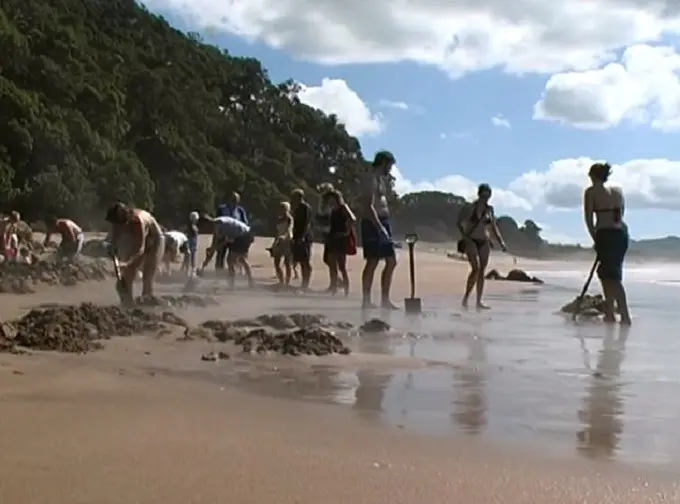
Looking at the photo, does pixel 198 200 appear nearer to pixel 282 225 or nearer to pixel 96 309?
pixel 282 225

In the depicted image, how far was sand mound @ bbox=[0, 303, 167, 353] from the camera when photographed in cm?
568

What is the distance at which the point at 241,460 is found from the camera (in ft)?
10.6

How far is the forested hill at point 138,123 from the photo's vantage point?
32.7 meters

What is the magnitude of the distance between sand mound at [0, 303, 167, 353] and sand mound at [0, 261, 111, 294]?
12.1 feet

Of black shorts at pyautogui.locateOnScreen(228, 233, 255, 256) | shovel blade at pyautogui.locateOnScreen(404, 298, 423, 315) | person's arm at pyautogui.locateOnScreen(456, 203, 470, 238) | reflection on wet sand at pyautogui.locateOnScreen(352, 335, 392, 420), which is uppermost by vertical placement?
person's arm at pyautogui.locateOnScreen(456, 203, 470, 238)

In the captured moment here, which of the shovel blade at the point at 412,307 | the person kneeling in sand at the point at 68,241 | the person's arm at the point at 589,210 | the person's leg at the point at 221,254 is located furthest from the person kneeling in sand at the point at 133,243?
the person kneeling in sand at the point at 68,241

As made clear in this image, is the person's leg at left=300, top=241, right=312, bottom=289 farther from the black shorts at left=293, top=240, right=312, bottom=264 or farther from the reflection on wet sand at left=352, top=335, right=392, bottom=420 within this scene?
the reflection on wet sand at left=352, top=335, right=392, bottom=420

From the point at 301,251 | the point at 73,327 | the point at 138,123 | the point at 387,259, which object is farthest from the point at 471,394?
the point at 138,123

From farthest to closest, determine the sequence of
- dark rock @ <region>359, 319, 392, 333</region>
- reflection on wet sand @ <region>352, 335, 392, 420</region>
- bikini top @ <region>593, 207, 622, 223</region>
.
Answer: bikini top @ <region>593, 207, 622, 223</region>
dark rock @ <region>359, 319, 392, 333</region>
reflection on wet sand @ <region>352, 335, 392, 420</region>

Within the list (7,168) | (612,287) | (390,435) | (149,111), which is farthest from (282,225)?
(149,111)

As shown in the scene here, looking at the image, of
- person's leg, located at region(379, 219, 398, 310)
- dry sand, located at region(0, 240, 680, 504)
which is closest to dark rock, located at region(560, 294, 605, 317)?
person's leg, located at region(379, 219, 398, 310)

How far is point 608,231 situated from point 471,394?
5.16m

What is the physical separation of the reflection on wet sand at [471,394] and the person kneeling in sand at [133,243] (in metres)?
3.72

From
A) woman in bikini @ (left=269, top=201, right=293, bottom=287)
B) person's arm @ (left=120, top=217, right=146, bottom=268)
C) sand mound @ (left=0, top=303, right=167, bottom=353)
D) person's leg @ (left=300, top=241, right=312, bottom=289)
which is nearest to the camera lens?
sand mound @ (left=0, top=303, right=167, bottom=353)
